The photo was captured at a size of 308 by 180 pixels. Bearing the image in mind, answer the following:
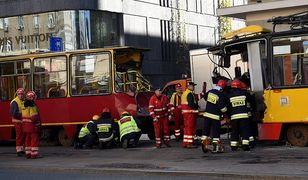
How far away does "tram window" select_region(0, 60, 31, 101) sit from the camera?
19562 millimetres

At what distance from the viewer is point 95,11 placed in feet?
117

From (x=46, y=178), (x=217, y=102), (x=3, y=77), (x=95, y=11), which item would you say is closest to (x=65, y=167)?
(x=46, y=178)

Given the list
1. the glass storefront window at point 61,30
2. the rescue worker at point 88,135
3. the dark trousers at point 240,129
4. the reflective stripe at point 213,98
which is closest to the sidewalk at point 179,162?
the dark trousers at point 240,129

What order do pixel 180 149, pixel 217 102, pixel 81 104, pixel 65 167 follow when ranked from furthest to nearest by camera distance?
pixel 81 104, pixel 180 149, pixel 217 102, pixel 65 167

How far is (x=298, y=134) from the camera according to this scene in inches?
593

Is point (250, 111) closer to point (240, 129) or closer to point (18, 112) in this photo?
point (240, 129)

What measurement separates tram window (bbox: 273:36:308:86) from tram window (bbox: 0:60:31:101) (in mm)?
8499

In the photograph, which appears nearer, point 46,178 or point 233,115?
point 46,178

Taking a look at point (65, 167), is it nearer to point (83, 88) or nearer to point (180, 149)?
point (180, 149)

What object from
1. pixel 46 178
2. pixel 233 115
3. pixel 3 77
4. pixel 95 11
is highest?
pixel 95 11

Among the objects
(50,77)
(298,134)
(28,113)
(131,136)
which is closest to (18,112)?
(28,113)

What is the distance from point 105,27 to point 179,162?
79.9 ft

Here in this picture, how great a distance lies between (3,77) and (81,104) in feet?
10.8

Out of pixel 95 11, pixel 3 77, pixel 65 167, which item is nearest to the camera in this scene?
pixel 65 167
